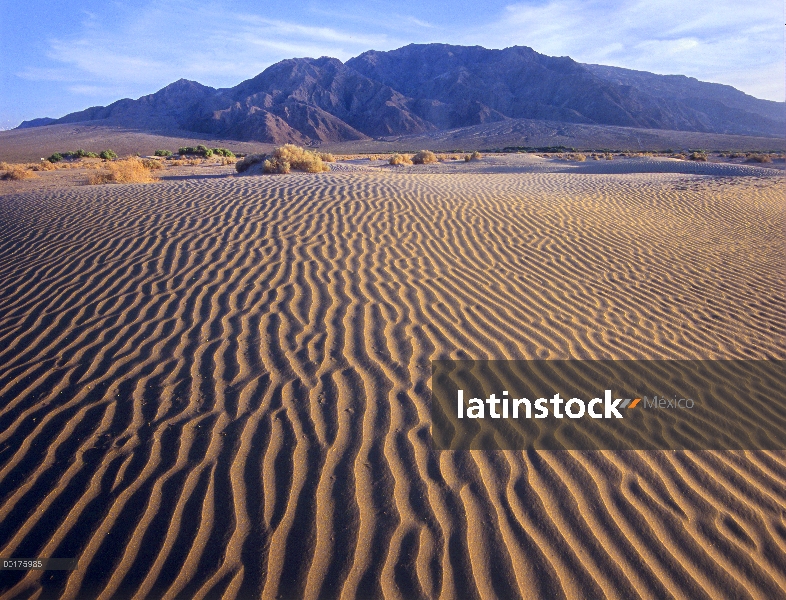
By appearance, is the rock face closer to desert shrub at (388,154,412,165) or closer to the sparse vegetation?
the sparse vegetation

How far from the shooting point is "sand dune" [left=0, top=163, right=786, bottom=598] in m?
2.44

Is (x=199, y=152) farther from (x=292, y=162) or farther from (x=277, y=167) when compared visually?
(x=277, y=167)

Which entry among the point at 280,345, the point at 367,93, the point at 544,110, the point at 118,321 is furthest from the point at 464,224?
the point at 367,93

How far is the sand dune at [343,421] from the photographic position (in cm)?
244

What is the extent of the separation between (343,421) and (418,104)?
4009 inches

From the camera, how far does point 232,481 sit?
2.90 metres

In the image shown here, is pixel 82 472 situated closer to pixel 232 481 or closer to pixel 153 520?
pixel 153 520

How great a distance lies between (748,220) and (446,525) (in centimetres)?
1011

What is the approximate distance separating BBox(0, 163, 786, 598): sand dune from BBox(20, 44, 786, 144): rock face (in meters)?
74.4
